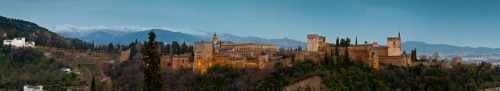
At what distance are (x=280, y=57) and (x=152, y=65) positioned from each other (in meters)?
38.2

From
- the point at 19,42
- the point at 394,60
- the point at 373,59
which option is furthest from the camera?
the point at 19,42

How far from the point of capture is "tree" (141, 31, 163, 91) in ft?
56.7

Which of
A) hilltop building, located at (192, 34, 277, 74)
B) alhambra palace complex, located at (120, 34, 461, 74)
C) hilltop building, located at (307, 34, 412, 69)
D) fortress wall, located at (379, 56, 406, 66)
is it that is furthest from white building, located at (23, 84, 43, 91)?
fortress wall, located at (379, 56, 406, 66)

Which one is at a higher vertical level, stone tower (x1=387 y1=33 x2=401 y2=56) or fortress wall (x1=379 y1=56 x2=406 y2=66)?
stone tower (x1=387 y1=33 x2=401 y2=56)

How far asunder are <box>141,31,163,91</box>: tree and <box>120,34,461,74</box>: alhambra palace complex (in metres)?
35.2

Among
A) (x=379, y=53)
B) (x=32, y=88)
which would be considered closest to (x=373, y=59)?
(x=379, y=53)

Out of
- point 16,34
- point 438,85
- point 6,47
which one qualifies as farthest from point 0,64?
point 438,85

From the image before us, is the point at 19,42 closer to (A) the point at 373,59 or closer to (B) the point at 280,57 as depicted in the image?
(B) the point at 280,57

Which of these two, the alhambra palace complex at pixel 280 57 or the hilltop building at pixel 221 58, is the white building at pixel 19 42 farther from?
the hilltop building at pixel 221 58

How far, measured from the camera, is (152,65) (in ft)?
57.5

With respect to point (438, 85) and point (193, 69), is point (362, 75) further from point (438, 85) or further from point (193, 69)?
point (193, 69)

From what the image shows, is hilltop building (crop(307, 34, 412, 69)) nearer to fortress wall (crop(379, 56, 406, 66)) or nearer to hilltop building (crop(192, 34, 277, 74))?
fortress wall (crop(379, 56, 406, 66))

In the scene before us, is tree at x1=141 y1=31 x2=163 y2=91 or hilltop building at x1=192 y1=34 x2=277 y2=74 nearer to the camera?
tree at x1=141 y1=31 x2=163 y2=91

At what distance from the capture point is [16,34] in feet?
293
